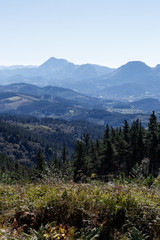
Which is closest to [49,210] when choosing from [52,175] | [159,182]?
[52,175]

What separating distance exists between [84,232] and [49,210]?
135cm

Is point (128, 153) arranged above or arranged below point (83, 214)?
below

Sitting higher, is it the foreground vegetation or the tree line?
the foreground vegetation

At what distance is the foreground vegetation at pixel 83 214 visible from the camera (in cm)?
549

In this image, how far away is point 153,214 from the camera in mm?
5797

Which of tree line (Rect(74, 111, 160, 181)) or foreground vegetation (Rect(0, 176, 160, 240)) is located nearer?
foreground vegetation (Rect(0, 176, 160, 240))

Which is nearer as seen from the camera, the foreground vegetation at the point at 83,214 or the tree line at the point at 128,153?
the foreground vegetation at the point at 83,214

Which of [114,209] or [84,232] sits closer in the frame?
[84,232]

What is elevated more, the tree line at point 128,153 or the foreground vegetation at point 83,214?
the foreground vegetation at point 83,214

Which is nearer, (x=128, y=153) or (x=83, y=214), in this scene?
(x=83, y=214)

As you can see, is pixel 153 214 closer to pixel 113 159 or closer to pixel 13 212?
pixel 13 212

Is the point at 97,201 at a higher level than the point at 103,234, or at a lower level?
higher

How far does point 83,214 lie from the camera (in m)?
6.32

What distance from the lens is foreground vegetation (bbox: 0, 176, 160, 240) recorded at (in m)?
5.49
